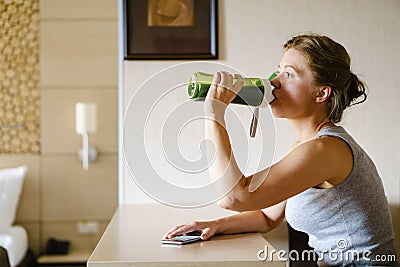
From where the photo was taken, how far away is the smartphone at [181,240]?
5.90ft

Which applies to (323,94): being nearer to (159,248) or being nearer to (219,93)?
(219,93)

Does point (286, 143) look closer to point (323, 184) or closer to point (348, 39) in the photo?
point (348, 39)

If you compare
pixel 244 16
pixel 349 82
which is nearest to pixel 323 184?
pixel 349 82

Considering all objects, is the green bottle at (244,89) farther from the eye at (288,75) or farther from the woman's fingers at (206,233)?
the woman's fingers at (206,233)

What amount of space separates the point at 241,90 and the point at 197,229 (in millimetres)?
386

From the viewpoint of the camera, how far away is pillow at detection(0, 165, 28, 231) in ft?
14.7

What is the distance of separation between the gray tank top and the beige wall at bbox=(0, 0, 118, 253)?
3.06 metres

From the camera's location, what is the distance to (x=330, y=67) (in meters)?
1.90

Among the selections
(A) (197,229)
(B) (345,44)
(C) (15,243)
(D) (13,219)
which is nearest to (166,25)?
(B) (345,44)

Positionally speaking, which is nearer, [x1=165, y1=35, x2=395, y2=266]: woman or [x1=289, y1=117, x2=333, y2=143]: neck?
[x1=165, y1=35, x2=395, y2=266]: woman

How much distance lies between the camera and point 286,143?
2641mm

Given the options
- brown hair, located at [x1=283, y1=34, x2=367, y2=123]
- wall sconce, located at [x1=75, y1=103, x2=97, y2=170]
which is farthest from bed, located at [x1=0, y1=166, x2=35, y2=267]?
brown hair, located at [x1=283, y1=34, x2=367, y2=123]

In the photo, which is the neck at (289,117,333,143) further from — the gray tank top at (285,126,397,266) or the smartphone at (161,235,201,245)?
the smartphone at (161,235,201,245)

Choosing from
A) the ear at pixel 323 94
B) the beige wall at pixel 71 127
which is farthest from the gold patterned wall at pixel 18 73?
the ear at pixel 323 94
